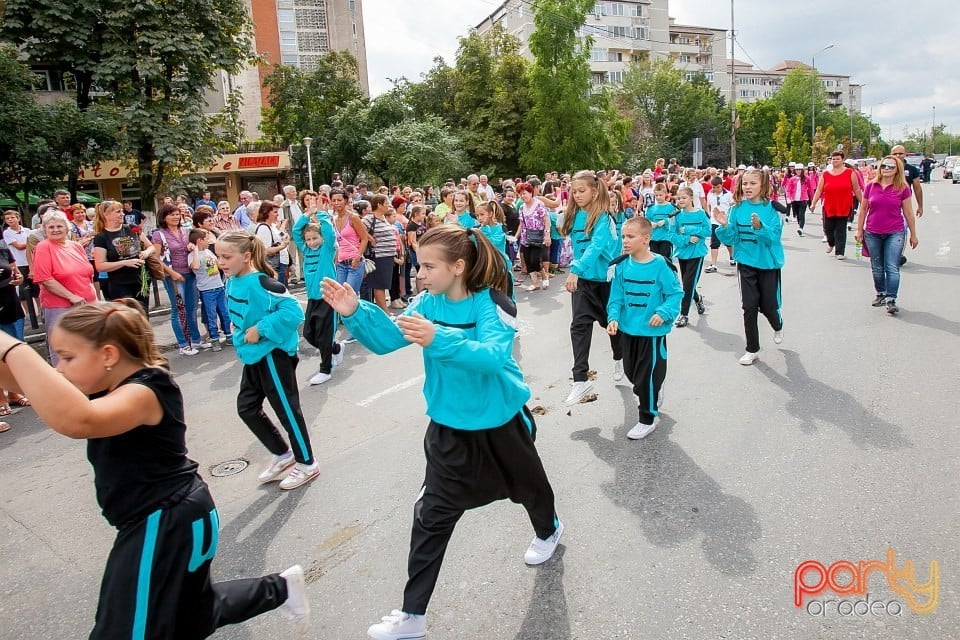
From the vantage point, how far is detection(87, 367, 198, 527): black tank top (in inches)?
88.4

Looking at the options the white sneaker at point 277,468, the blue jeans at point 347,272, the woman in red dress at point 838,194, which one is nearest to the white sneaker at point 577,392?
the white sneaker at point 277,468

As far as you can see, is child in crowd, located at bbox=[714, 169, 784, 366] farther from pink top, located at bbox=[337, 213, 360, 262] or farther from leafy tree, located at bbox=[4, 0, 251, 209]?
leafy tree, located at bbox=[4, 0, 251, 209]

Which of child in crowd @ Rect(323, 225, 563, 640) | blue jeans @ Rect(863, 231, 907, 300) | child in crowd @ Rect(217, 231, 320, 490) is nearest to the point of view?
child in crowd @ Rect(323, 225, 563, 640)

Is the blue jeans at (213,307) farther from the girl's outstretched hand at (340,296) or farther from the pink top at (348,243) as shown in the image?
the girl's outstretched hand at (340,296)

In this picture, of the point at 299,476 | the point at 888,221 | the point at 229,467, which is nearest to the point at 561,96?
the point at 888,221

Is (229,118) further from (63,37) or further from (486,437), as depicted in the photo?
(486,437)

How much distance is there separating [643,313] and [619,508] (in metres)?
1.67

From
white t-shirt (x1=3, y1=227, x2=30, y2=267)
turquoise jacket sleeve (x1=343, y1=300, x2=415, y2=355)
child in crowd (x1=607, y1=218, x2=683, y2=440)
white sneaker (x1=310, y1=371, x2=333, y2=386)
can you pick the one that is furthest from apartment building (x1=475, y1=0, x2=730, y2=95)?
turquoise jacket sleeve (x1=343, y1=300, x2=415, y2=355)

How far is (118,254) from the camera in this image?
7.64 m

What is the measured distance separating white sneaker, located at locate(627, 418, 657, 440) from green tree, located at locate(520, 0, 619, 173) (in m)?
31.0

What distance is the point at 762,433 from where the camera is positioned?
4.75 meters

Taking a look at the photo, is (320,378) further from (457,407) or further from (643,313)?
(457,407)

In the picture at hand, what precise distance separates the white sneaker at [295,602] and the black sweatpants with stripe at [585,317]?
3368mm

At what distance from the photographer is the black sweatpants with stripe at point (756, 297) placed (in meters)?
6.41
